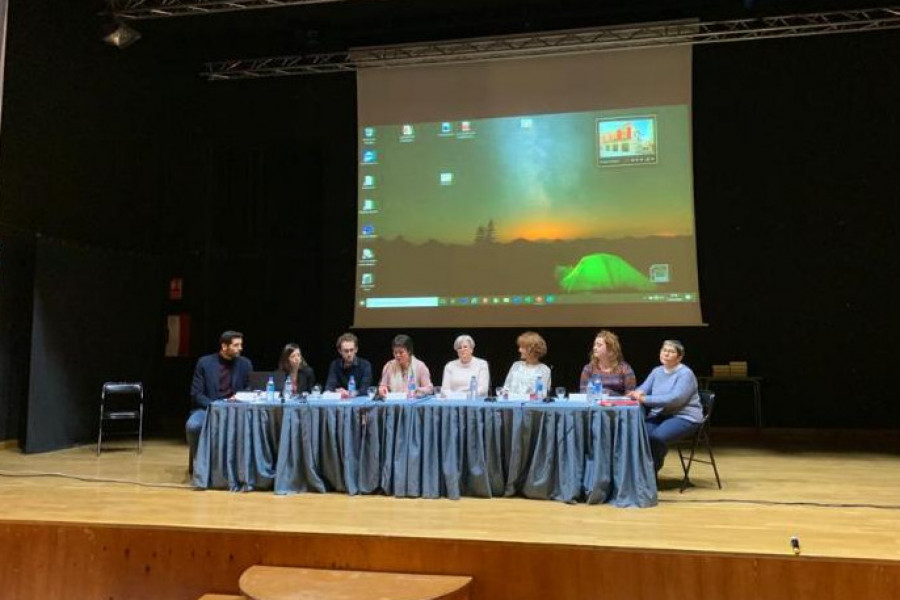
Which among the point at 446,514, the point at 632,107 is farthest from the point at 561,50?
the point at 446,514

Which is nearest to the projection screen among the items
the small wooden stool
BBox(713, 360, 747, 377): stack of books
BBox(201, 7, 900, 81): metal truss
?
BBox(201, 7, 900, 81): metal truss

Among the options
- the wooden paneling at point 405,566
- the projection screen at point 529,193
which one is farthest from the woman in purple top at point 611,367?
the wooden paneling at point 405,566

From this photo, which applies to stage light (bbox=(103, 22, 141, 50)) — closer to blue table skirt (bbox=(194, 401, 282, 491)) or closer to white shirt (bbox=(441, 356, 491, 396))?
blue table skirt (bbox=(194, 401, 282, 491))

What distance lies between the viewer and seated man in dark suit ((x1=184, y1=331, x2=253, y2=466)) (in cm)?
475

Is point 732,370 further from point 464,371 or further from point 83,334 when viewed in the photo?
point 83,334

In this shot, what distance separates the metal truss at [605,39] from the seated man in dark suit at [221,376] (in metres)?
3.12

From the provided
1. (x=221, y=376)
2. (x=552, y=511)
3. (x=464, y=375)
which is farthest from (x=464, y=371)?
(x=221, y=376)

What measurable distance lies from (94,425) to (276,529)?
438 cm

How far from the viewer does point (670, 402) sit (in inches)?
164

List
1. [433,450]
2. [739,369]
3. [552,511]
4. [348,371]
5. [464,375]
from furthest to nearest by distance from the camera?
[739,369] → [348,371] → [464,375] → [433,450] → [552,511]

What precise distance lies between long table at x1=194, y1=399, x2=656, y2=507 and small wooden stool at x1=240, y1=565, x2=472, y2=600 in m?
1.34

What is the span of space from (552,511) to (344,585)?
1.44 meters

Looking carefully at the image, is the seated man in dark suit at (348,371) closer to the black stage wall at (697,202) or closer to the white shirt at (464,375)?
the white shirt at (464,375)

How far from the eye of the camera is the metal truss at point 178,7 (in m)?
5.64
